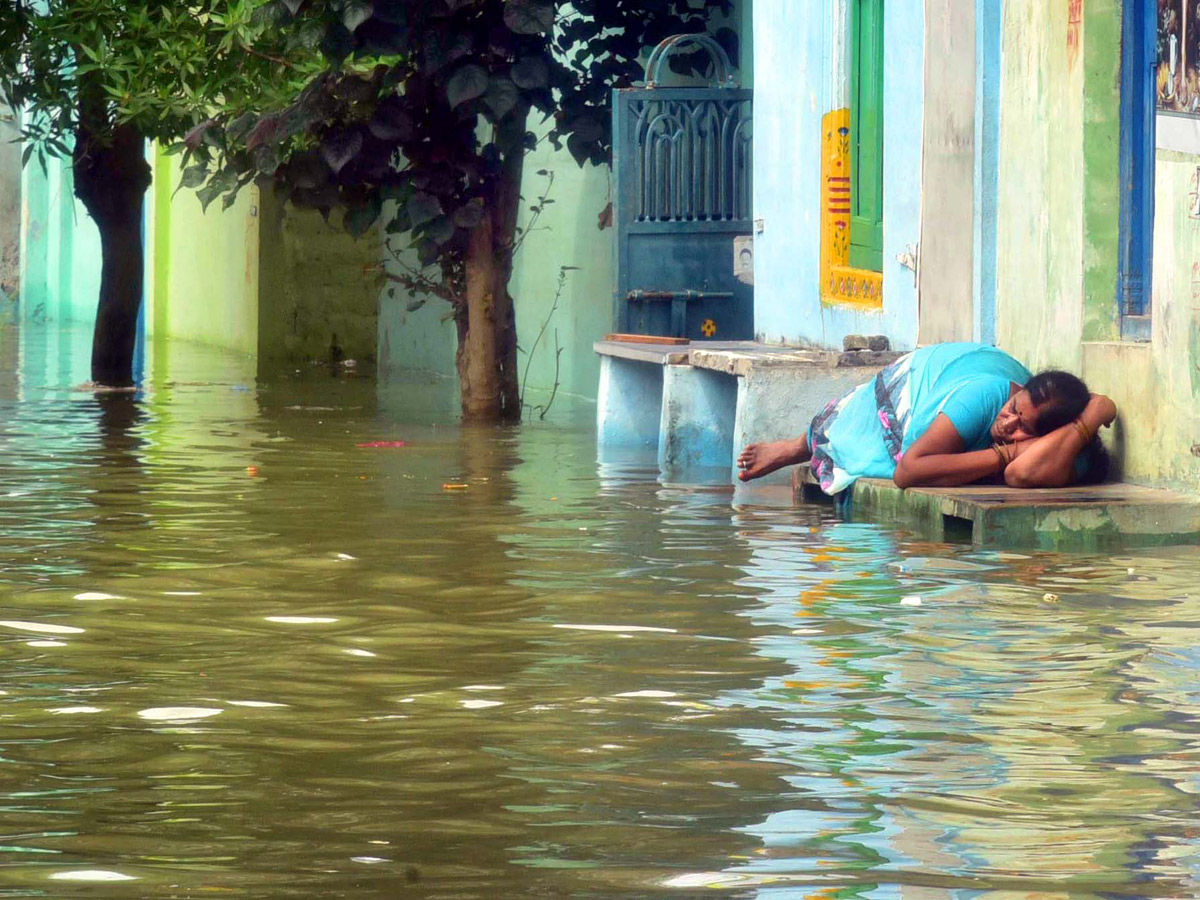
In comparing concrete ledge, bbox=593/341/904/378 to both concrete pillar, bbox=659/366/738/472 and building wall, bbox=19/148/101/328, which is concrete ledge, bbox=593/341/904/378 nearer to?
concrete pillar, bbox=659/366/738/472

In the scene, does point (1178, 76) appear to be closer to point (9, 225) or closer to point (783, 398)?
point (783, 398)

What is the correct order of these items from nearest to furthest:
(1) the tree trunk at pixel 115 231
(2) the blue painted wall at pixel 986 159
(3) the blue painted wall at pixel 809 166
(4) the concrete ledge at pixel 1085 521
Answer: (4) the concrete ledge at pixel 1085 521
(2) the blue painted wall at pixel 986 159
(3) the blue painted wall at pixel 809 166
(1) the tree trunk at pixel 115 231

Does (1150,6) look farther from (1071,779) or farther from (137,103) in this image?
(137,103)

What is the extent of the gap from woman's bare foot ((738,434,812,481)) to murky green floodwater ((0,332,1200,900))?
2.17 feet

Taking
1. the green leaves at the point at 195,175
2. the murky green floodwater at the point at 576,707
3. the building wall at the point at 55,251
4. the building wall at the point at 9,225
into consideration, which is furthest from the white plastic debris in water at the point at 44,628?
the building wall at the point at 9,225

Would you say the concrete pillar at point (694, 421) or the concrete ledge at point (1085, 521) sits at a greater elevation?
the concrete pillar at point (694, 421)

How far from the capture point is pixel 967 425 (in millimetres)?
7863

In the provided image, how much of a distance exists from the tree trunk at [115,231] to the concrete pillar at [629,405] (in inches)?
189

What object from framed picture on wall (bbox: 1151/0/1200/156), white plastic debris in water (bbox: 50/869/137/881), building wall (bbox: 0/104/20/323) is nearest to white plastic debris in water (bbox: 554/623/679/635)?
white plastic debris in water (bbox: 50/869/137/881)

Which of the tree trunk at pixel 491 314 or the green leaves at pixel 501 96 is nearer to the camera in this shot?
the green leaves at pixel 501 96

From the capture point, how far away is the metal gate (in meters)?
12.2

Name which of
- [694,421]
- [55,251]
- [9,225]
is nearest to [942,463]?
[694,421]

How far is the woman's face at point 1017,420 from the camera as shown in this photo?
7629 mm

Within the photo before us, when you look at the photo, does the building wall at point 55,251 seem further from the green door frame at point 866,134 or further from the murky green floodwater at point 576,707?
the murky green floodwater at point 576,707
